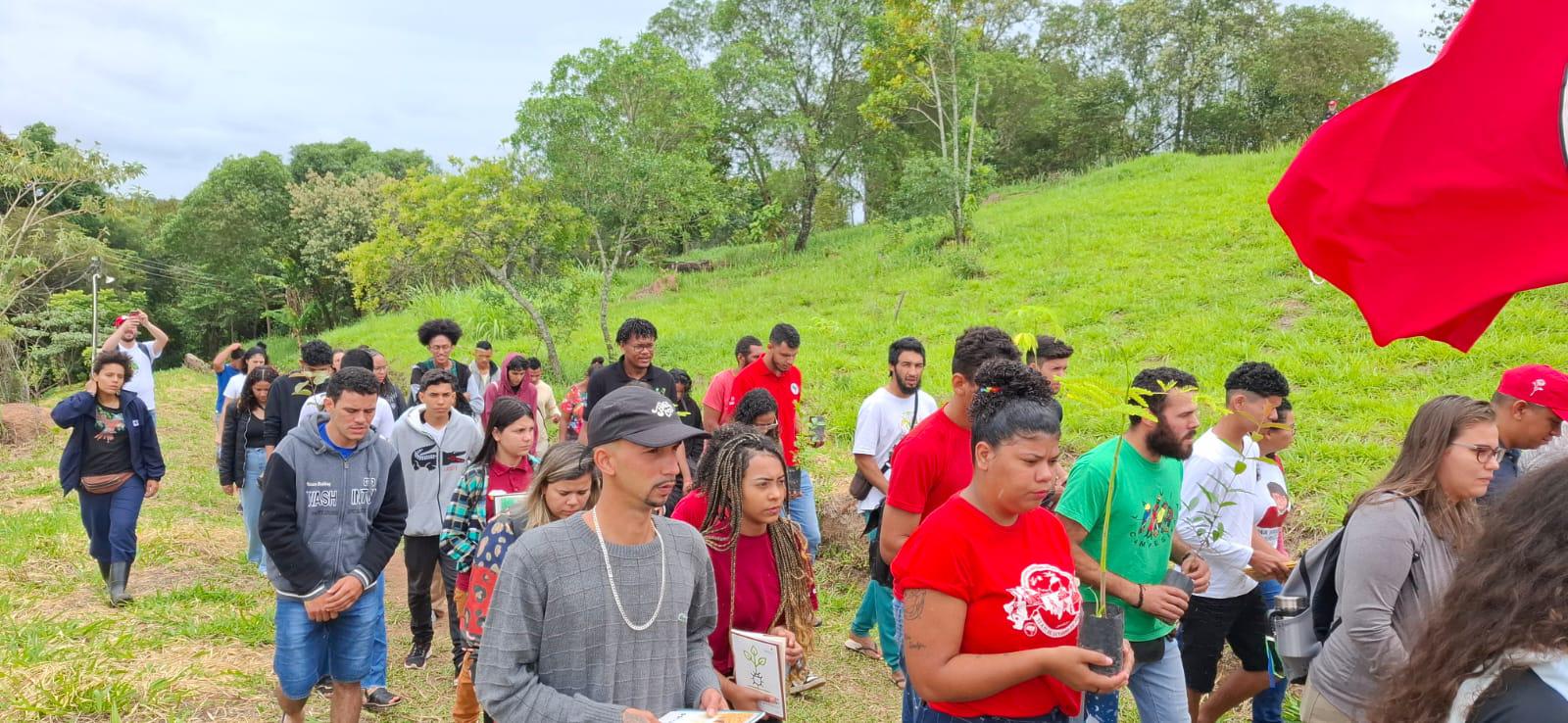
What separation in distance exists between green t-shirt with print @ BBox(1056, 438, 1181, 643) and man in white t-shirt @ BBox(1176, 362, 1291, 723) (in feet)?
1.63

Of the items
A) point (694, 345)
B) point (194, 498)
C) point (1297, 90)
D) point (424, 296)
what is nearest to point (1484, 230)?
point (194, 498)

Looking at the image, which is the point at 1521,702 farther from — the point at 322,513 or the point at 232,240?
the point at 232,240

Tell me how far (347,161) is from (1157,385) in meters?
43.2

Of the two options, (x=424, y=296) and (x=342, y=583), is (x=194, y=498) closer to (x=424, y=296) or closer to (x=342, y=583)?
(x=342, y=583)

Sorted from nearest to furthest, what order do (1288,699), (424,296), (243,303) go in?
(1288,699), (424,296), (243,303)

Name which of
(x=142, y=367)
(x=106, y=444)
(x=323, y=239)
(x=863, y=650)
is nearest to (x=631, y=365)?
(x=863, y=650)

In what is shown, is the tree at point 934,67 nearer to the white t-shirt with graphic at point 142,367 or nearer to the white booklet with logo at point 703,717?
Answer: the white t-shirt with graphic at point 142,367

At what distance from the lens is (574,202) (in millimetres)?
15711

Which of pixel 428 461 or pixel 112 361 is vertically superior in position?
pixel 112 361

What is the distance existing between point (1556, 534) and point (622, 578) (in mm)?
1940


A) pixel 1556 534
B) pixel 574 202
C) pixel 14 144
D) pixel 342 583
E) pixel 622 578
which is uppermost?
pixel 14 144

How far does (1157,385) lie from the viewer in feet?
11.6

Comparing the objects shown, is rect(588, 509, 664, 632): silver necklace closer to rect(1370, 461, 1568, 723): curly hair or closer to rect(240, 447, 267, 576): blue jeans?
rect(1370, 461, 1568, 723): curly hair

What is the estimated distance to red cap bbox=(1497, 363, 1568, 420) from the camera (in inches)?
151
